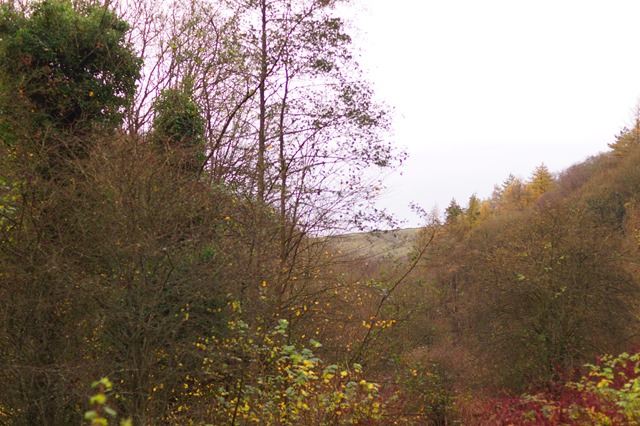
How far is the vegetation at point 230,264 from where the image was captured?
20.6 ft

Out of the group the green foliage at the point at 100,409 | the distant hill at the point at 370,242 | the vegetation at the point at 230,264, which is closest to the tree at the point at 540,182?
the vegetation at the point at 230,264

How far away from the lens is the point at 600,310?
57.9 ft

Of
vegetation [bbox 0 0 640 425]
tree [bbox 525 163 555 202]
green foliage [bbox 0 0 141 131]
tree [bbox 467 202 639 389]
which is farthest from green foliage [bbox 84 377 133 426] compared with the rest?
tree [bbox 525 163 555 202]

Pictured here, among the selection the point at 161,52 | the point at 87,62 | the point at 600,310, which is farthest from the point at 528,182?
the point at 87,62

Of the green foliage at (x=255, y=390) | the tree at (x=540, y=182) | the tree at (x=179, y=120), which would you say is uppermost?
the tree at (x=540, y=182)

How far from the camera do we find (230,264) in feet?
21.4

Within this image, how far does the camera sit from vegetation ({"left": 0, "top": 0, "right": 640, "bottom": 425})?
6.27m

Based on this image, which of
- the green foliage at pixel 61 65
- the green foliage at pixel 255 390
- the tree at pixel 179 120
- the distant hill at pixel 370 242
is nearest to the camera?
the green foliage at pixel 255 390

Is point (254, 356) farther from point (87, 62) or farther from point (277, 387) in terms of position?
point (87, 62)

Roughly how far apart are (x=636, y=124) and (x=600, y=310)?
114 feet

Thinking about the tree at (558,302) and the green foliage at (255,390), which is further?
the tree at (558,302)

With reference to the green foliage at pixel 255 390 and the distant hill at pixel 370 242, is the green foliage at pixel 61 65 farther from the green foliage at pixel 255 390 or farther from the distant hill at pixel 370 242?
the green foliage at pixel 255 390

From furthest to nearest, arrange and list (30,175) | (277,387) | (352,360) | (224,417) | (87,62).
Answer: (87,62), (352,360), (277,387), (30,175), (224,417)

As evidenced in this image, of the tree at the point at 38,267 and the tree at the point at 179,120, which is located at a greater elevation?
the tree at the point at 179,120
